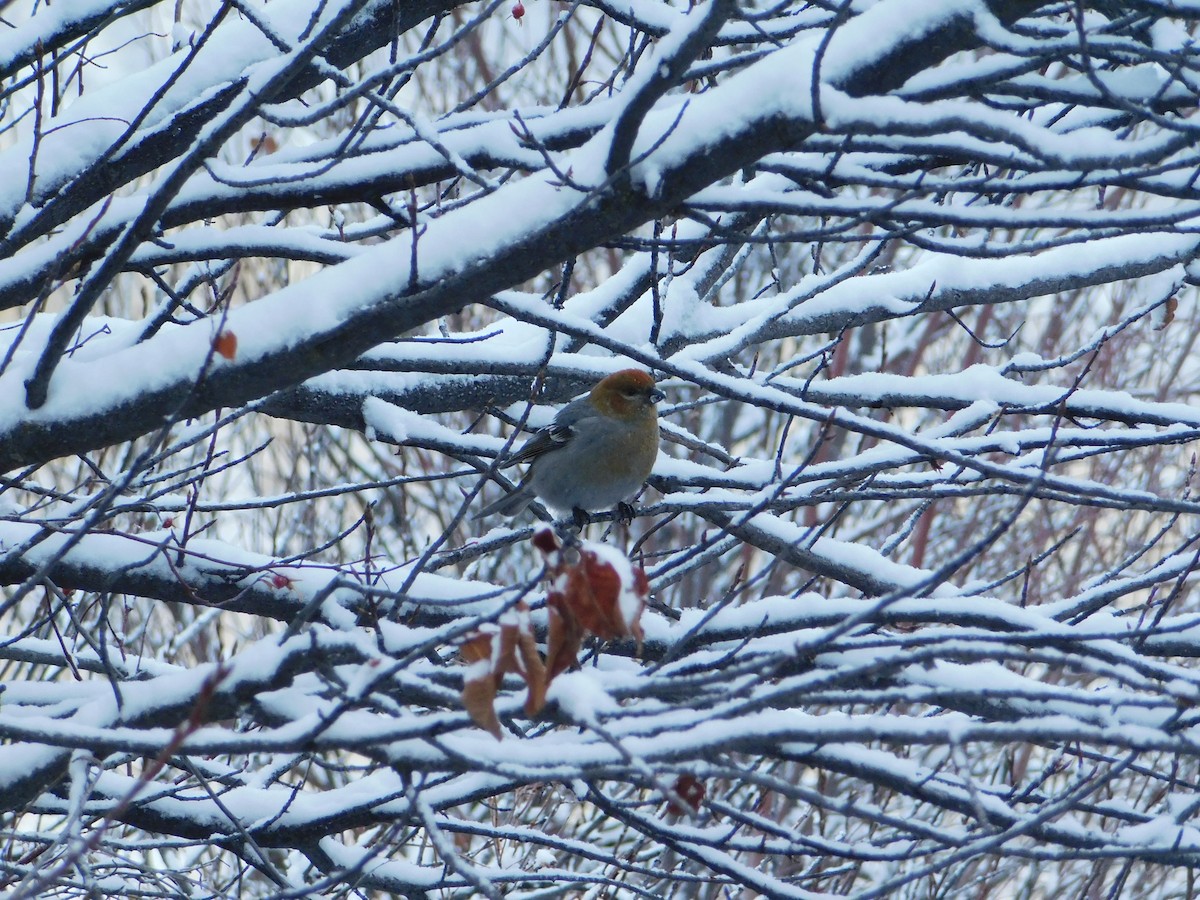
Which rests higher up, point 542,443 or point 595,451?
point 542,443

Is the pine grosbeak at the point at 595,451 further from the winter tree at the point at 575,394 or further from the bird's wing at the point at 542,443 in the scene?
the winter tree at the point at 575,394

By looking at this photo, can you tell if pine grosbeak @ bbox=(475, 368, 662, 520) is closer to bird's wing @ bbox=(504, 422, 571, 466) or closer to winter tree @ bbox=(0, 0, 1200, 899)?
bird's wing @ bbox=(504, 422, 571, 466)

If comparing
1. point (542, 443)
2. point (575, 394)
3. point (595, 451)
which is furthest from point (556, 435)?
point (575, 394)

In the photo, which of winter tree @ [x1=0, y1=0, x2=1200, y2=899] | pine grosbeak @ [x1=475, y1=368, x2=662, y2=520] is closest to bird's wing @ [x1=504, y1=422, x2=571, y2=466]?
pine grosbeak @ [x1=475, y1=368, x2=662, y2=520]

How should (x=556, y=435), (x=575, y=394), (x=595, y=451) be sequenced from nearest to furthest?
(x=575, y=394) < (x=595, y=451) < (x=556, y=435)

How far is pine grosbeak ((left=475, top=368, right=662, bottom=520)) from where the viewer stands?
6.21 metres

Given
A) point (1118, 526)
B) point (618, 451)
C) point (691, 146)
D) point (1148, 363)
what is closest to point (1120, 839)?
point (691, 146)

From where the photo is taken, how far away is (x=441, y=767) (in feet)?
8.89

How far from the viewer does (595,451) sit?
6.42 metres

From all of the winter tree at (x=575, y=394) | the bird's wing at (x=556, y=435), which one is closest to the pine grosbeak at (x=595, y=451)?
the bird's wing at (x=556, y=435)

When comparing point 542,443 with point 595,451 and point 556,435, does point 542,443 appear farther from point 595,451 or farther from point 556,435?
point 595,451

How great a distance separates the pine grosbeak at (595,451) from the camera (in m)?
6.21

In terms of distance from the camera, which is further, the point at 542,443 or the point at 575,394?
the point at 542,443

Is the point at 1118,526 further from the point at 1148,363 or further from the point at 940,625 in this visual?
the point at 940,625
